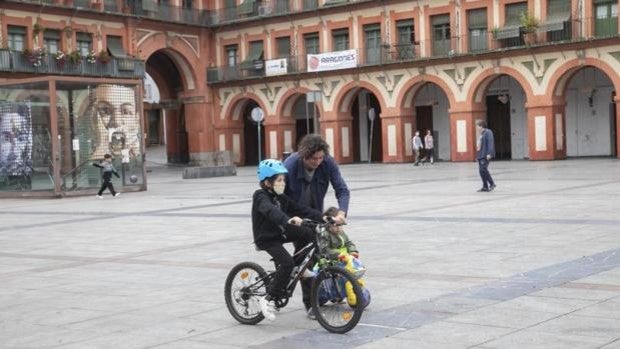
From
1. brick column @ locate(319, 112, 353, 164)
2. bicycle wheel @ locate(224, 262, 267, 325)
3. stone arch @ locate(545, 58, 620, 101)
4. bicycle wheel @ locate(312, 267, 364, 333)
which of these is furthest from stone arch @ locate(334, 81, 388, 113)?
bicycle wheel @ locate(312, 267, 364, 333)

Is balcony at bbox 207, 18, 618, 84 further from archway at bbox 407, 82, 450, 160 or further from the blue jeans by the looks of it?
the blue jeans

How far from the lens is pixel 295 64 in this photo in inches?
1993

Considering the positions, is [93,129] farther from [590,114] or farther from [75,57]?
[590,114]

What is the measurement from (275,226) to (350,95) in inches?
1672

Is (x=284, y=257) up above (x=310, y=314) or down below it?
above

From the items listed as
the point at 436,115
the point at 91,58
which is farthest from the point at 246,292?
the point at 436,115

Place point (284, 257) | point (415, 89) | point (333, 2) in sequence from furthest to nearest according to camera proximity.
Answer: point (333, 2), point (415, 89), point (284, 257)

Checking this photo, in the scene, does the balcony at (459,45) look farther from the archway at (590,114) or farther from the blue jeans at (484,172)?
the blue jeans at (484,172)

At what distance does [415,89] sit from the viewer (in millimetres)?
46812

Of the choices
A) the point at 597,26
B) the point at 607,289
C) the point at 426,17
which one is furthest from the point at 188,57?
the point at 607,289

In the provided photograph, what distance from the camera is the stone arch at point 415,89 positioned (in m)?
45.3

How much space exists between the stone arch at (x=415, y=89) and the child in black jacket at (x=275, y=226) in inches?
1515

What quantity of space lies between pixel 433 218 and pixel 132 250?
5362mm

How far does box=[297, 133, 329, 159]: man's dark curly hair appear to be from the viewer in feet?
24.6
